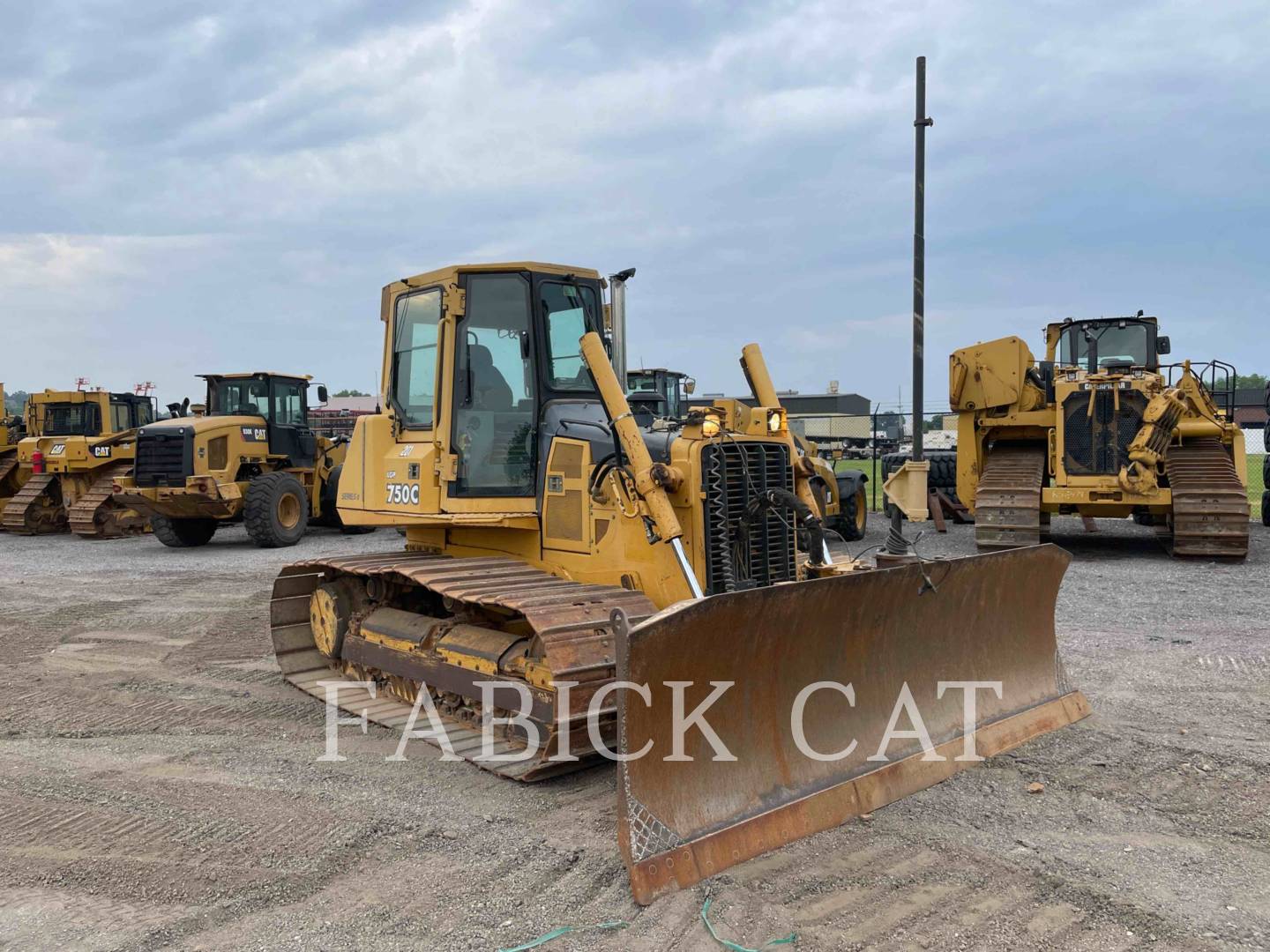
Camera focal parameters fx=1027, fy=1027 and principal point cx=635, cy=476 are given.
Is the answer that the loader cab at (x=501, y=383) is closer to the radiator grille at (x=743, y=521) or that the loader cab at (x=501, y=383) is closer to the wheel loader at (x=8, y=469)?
the radiator grille at (x=743, y=521)

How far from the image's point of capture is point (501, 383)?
6344 mm

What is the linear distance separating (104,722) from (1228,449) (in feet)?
43.8

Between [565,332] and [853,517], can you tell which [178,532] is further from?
[565,332]

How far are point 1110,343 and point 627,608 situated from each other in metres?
11.9

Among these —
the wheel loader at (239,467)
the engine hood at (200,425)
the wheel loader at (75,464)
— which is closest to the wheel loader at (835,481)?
the wheel loader at (239,467)

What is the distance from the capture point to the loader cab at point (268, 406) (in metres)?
17.1

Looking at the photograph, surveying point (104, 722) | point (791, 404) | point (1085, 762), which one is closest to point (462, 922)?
point (1085, 762)

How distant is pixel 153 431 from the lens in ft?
51.8

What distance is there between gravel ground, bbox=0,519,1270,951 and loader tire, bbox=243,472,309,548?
29.4 ft

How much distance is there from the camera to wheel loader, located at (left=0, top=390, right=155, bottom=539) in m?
18.7

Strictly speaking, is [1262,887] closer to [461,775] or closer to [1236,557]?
[461,775]

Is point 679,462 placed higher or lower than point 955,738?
higher

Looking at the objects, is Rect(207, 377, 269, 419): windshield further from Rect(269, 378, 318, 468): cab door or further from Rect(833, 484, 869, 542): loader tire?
Rect(833, 484, 869, 542): loader tire

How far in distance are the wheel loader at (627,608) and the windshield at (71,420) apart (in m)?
15.1
